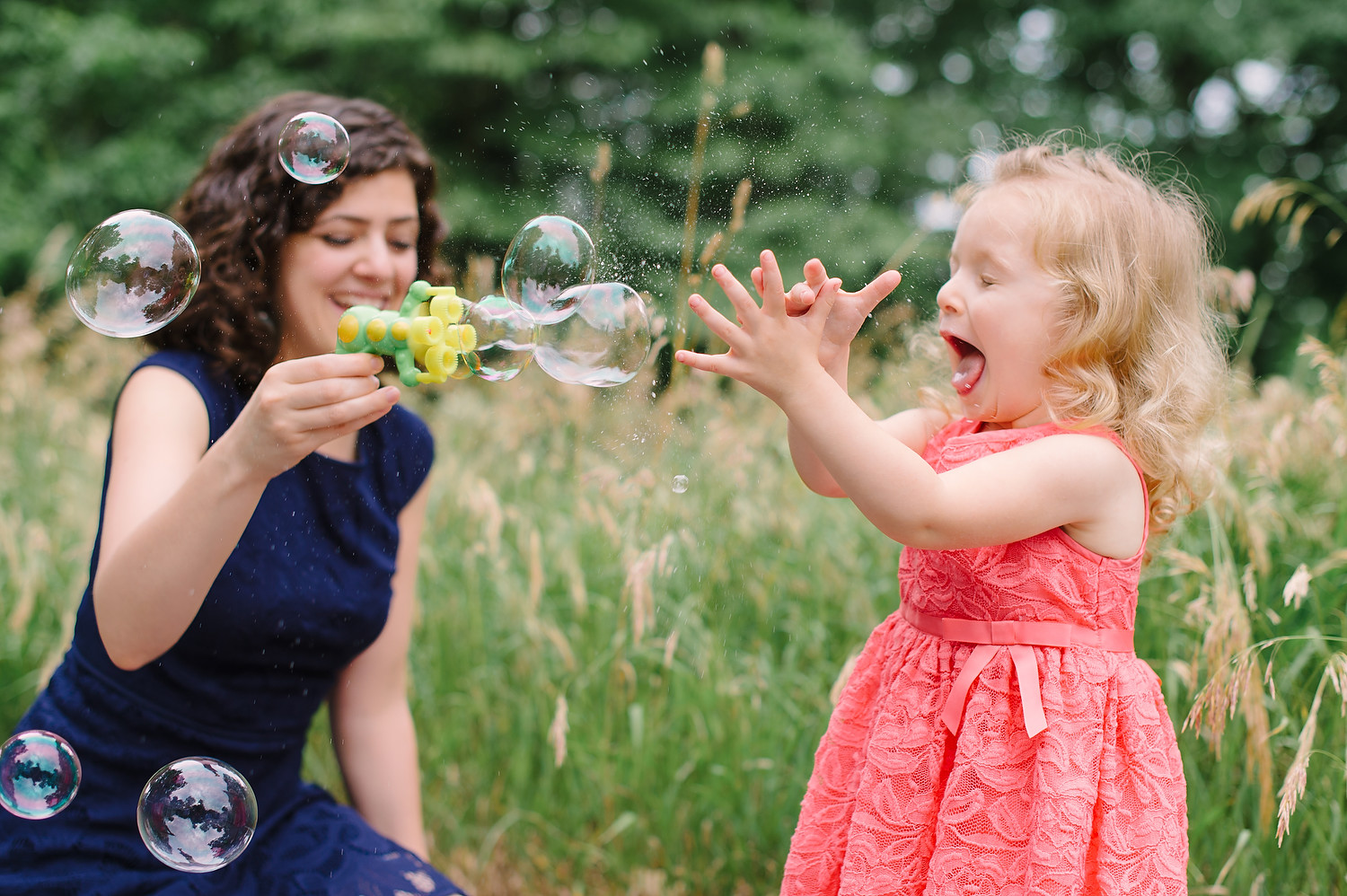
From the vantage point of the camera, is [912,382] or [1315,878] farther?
[912,382]

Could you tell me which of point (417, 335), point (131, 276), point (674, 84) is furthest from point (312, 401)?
point (674, 84)

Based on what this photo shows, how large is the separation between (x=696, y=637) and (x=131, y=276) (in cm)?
150

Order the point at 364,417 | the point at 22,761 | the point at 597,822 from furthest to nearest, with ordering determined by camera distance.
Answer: the point at 597,822
the point at 22,761
the point at 364,417

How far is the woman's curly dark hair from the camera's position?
183 cm

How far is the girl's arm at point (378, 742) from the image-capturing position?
6.64 ft

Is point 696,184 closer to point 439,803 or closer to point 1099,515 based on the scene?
point 1099,515

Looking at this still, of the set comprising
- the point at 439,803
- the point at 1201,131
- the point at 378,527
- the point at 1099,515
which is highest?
the point at 1201,131

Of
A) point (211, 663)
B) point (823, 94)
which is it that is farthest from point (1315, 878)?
point (823, 94)

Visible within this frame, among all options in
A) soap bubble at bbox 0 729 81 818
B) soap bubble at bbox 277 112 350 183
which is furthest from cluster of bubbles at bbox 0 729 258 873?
soap bubble at bbox 277 112 350 183

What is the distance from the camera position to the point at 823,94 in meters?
8.59

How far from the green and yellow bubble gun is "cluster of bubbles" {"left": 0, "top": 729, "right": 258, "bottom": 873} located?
73 centimetres

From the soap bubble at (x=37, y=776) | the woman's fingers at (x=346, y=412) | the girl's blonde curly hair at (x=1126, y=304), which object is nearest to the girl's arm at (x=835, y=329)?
the girl's blonde curly hair at (x=1126, y=304)

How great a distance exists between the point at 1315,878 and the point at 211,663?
1.96 m

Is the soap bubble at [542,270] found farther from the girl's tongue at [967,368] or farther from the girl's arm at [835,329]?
the girl's tongue at [967,368]
